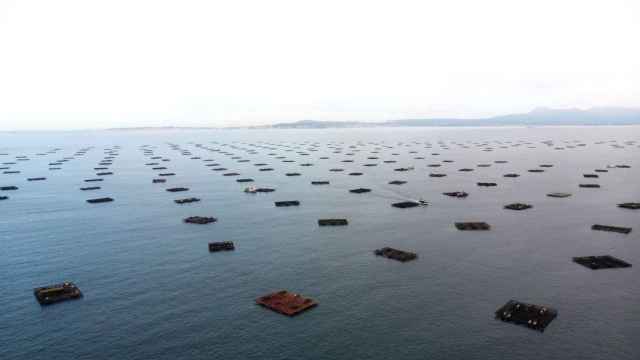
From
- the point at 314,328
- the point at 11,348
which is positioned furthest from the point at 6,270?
the point at 314,328

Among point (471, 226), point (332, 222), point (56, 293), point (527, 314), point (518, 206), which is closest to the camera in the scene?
point (527, 314)

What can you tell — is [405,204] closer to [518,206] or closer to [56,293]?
[518,206]

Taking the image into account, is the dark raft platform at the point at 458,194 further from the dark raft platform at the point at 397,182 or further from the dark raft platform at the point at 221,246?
the dark raft platform at the point at 221,246

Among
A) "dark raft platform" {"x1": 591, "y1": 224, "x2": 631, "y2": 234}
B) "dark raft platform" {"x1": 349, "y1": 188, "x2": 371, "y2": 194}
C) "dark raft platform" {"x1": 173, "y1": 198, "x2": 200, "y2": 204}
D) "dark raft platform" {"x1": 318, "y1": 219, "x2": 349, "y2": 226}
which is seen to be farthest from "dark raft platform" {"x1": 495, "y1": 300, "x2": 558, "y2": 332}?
"dark raft platform" {"x1": 173, "y1": 198, "x2": 200, "y2": 204}

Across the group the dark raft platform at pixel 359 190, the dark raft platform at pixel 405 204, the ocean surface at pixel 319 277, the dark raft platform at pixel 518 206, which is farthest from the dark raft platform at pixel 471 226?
the dark raft platform at pixel 359 190

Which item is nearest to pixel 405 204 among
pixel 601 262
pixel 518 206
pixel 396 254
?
pixel 518 206

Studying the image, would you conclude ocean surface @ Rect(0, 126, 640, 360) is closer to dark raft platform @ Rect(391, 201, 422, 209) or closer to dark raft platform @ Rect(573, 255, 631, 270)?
dark raft platform @ Rect(573, 255, 631, 270)
